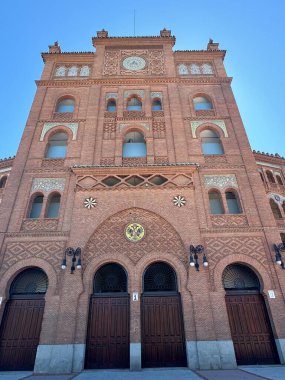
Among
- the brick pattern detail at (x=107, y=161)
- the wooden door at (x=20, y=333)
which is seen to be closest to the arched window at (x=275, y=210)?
the brick pattern detail at (x=107, y=161)

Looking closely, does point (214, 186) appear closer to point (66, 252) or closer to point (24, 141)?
point (66, 252)

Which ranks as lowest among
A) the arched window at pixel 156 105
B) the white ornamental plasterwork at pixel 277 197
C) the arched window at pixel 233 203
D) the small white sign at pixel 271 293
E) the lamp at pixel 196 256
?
the small white sign at pixel 271 293

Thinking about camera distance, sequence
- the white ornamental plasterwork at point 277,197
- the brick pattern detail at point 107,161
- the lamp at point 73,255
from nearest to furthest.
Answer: the lamp at point 73,255 → the brick pattern detail at point 107,161 → the white ornamental plasterwork at point 277,197

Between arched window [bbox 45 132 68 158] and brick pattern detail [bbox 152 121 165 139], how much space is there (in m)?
5.22

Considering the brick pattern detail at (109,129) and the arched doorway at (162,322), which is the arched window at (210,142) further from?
the arched doorway at (162,322)

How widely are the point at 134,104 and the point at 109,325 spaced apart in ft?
41.9

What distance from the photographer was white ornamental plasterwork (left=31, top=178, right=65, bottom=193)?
501 inches

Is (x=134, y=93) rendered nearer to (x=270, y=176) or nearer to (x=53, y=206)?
(x=53, y=206)

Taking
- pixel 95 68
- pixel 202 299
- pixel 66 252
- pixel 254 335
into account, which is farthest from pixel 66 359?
pixel 95 68

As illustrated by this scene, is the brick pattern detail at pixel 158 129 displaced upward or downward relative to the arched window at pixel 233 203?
upward

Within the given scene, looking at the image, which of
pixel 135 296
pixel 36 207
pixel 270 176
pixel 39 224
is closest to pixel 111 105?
pixel 36 207

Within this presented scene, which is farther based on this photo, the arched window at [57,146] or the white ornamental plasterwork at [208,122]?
the white ornamental plasterwork at [208,122]

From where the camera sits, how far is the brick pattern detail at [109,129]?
14680 mm

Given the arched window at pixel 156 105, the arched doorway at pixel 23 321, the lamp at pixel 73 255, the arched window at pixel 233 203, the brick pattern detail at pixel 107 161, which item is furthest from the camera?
the arched window at pixel 156 105
